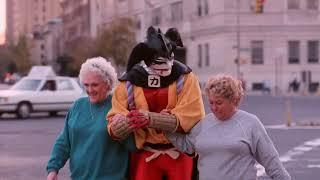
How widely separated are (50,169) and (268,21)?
66.9m

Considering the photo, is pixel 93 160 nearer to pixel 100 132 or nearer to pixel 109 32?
pixel 100 132

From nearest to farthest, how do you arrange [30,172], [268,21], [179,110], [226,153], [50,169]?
[226,153] → [179,110] → [50,169] → [30,172] → [268,21]

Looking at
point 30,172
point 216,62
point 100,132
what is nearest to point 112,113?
point 100,132

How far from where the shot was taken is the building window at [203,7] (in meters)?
74.5

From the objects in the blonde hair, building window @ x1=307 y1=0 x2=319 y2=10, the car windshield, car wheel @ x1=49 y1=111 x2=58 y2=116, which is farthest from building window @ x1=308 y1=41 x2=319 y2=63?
the blonde hair

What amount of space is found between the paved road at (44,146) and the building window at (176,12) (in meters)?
53.3

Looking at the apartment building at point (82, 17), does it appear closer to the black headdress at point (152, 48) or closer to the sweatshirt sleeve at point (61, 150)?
the sweatshirt sleeve at point (61, 150)

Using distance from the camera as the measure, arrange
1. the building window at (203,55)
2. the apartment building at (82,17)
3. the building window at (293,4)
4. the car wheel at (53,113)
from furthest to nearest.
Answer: the apartment building at (82,17), the building window at (203,55), the building window at (293,4), the car wheel at (53,113)

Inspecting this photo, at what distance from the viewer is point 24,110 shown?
27.9 metres

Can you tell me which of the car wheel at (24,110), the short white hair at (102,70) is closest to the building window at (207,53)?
the car wheel at (24,110)

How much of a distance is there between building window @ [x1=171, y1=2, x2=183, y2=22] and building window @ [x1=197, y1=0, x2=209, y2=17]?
14.0 feet

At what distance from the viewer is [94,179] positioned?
17.3 feet

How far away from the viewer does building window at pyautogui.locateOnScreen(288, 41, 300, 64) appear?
7025cm

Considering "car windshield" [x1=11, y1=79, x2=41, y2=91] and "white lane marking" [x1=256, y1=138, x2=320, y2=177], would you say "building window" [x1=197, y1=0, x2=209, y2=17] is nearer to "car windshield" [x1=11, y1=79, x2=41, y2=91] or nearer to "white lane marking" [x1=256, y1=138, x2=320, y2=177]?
"car windshield" [x1=11, y1=79, x2=41, y2=91]
